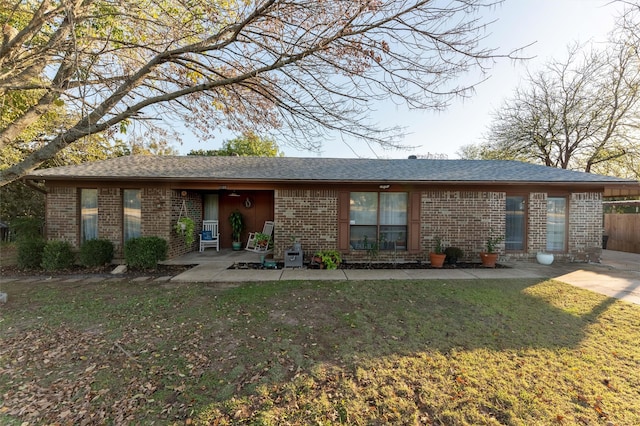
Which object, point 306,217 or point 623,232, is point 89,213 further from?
point 623,232

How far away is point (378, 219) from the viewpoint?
26.9 feet

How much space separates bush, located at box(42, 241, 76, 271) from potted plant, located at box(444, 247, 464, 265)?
1046 cm

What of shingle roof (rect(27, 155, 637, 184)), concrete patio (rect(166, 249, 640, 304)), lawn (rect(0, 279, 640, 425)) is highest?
shingle roof (rect(27, 155, 637, 184))

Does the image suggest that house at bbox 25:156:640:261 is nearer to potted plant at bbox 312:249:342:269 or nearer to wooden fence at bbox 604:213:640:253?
potted plant at bbox 312:249:342:269

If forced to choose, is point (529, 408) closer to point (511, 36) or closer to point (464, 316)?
point (464, 316)

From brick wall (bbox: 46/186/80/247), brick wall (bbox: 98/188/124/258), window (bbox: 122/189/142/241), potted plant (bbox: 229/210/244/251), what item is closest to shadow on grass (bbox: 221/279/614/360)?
potted plant (bbox: 229/210/244/251)

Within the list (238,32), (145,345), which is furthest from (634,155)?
(145,345)

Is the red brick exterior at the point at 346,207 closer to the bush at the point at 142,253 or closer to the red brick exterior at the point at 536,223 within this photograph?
the red brick exterior at the point at 536,223

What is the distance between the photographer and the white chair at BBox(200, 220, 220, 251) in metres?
9.86

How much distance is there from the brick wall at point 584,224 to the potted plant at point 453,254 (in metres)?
3.81

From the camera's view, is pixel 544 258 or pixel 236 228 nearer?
pixel 544 258

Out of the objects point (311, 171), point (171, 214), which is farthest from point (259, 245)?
point (311, 171)

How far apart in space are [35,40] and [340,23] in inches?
232

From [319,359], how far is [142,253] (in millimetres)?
5934
